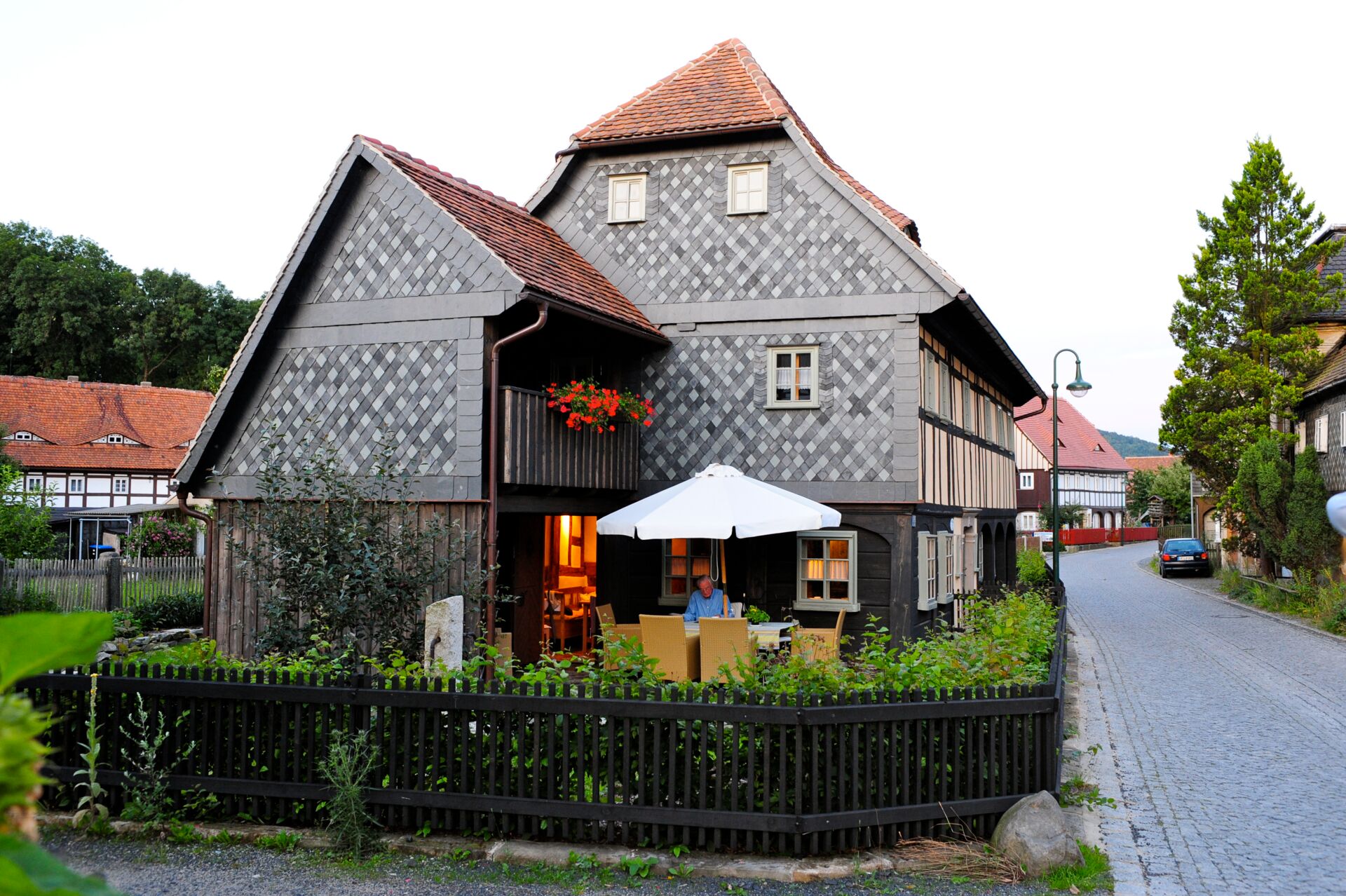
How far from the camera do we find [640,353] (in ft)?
51.7

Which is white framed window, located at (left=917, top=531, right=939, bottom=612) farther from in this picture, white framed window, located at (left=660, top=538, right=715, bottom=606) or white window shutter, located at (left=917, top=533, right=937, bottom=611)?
white framed window, located at (left=660, top=538, right=715, bottom=606)

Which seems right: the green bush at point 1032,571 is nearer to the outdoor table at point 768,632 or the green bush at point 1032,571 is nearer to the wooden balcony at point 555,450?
the wooden balcony at point 555,450

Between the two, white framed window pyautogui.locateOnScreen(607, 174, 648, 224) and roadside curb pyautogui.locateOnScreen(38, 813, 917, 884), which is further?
white framed window pyautogui.locateOnScreen(607, 174, 648, 224)

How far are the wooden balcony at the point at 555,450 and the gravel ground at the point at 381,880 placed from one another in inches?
231

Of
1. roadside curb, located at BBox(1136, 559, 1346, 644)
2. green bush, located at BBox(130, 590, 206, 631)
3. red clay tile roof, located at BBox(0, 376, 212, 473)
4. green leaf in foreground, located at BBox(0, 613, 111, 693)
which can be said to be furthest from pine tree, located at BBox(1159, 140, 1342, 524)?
red clay tile roof, located at BBox(0, 376, 212, 473)

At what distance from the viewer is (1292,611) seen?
972 inches

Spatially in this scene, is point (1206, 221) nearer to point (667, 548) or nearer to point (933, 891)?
point (667, 548)

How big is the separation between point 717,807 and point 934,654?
2.46 m

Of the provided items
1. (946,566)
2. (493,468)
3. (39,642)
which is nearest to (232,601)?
(493,468)

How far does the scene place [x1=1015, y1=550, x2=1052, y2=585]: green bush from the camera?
26.2 m

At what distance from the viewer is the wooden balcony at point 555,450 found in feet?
40.5

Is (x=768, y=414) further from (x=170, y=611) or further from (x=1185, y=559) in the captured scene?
(x=1185, y=559)

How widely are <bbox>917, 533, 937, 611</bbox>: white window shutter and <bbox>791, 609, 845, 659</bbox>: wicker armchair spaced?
3.50 ft

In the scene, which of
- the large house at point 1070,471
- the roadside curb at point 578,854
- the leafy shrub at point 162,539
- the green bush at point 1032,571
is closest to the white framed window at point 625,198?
the roadside curb at point 578,854
